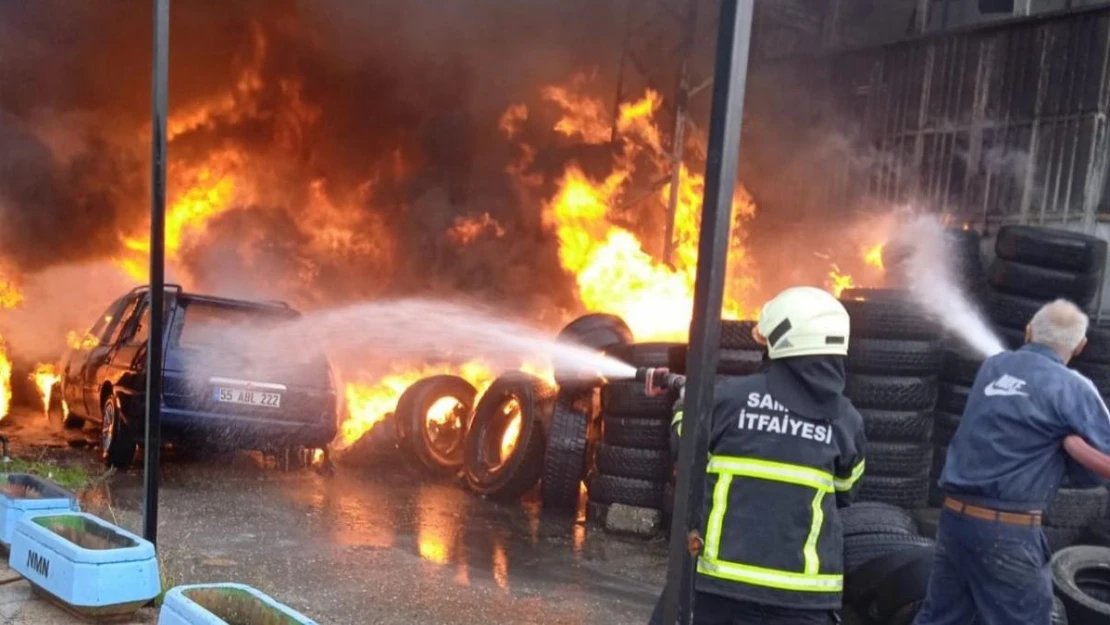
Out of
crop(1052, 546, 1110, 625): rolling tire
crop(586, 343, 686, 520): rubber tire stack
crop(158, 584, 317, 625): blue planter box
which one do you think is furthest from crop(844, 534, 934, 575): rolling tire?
crop(158, 584, 317, 625): blue planter box

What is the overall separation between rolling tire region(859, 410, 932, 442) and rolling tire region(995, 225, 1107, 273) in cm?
180

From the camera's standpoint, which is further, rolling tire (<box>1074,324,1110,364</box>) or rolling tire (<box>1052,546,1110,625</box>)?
rolling tire (<box>1074,324,1110,364</box>)

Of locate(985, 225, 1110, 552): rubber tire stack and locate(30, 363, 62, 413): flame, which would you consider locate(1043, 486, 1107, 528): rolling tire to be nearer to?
locate(985, 225, 1110, 552): rubber tire stack

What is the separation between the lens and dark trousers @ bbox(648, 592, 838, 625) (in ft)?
9.04

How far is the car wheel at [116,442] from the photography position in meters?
8.09

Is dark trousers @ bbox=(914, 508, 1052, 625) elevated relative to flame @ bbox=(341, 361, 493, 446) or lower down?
elevated

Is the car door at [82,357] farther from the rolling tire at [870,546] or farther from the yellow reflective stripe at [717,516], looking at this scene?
the yellow reflective stripe at [717,516]

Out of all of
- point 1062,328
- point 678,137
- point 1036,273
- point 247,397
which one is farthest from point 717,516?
point 678,137

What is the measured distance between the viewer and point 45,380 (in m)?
11.9

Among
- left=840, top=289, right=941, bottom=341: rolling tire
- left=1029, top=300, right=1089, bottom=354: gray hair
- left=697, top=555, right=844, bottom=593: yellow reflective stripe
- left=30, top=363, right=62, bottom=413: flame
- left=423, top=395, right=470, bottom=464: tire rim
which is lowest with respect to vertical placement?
left=30, top=363, right=62, bottom=413: flame

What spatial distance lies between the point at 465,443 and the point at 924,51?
22.9ft

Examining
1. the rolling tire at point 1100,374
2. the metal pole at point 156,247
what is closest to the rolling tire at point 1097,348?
the rolling tire at point 1100,374

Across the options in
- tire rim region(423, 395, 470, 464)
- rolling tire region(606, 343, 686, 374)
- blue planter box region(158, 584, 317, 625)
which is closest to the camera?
blue planter box region(158, 584, 317, 625)

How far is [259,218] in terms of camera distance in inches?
598
